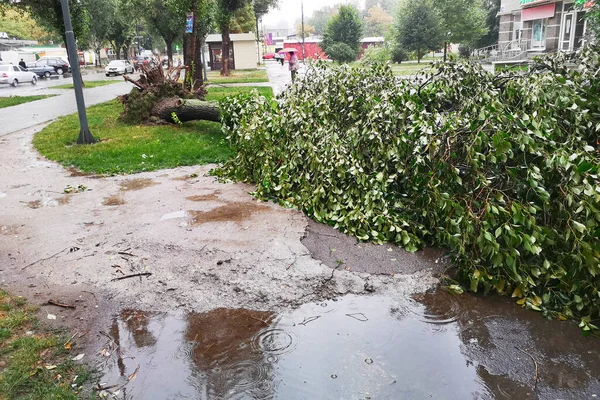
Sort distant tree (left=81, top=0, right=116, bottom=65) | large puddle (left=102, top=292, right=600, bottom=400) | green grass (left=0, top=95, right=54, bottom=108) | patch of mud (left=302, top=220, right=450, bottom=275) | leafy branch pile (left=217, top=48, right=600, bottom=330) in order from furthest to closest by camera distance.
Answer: distant tree (left=81, top=0, right=116, bottom=65), green grass (left=0, top=95, right=54, bottom=108), patch of mud (left=302, top=220, right=450, bottom=275), leafy branch pile (left=217, top=48, right=600, bottom=330), large puddle (left=102, top=292, right=600, bottom=400)

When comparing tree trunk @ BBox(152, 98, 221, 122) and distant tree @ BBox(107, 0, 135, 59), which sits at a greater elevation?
distant tree @ BBox(107, 0, 135, 59)

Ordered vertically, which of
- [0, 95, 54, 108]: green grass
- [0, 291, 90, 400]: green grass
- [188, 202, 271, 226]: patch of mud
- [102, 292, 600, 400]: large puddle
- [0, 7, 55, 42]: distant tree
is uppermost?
[0, 7, 55, 42]: distant tree

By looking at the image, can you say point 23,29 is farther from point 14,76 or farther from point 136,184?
point 136,184

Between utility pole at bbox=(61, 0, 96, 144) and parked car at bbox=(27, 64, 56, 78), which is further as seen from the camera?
parked car at bbox=(27, 64, 56, 78)

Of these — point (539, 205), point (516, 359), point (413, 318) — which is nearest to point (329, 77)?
point (539, 205)

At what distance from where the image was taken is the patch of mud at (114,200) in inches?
262

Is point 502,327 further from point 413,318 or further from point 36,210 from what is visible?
point 36,210

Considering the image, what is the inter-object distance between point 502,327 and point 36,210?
217 inches

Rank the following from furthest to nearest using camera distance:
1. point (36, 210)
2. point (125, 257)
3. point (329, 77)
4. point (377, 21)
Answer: point (377, 21) → point (329, 77) → point (36, 210) → point (125, 257)

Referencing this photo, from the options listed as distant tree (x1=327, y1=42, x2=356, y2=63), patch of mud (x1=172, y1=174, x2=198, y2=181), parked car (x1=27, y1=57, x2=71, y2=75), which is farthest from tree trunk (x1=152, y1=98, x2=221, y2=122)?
distant tree (x1=327, y1=42, x2=356, y2=63)

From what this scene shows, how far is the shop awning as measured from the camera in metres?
30.5

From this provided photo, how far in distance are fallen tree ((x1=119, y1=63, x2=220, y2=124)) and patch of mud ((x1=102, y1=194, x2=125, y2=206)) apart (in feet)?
15.2

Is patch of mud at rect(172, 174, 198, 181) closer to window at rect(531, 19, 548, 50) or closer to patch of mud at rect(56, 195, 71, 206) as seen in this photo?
patch of mud at rect(56, 195, 71, 206)

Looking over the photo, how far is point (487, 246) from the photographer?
14.1ft
